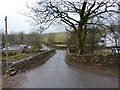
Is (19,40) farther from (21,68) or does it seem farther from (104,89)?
(104,89)

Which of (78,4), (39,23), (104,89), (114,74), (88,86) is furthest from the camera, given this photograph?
(39,23)

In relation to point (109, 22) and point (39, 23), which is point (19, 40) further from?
point (109, 22)

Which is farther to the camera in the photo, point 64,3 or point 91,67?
point 64,3

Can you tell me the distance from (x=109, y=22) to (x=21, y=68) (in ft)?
30.2

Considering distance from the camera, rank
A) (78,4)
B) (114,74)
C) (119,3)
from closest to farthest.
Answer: (114,74) < (119,3) < (78,4)

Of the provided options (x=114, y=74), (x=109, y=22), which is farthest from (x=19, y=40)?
(x=114, y=74)

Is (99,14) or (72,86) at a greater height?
(99,14)

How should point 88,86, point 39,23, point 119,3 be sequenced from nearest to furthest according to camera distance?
point 88,86, point 119,3, point 39,23

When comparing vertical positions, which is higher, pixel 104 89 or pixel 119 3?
pixel 119 3

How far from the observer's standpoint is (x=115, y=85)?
203 inches

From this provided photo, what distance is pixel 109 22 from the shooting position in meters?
11.7

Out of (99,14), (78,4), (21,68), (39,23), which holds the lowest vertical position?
(21,68)

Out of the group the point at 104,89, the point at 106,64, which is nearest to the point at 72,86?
the point at 104,89

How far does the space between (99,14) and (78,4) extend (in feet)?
7.58
